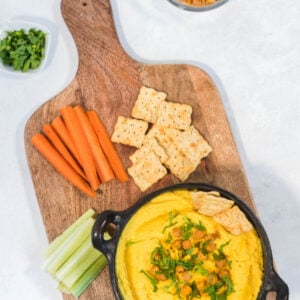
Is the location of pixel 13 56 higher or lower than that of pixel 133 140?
higher

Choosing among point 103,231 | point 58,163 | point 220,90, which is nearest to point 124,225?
point 103,231

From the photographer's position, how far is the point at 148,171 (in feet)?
8.95

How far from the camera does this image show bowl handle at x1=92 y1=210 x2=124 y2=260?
2398mm

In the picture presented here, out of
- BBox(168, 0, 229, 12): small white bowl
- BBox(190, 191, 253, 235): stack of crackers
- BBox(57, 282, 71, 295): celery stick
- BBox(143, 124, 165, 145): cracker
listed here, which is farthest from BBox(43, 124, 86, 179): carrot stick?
BBox(168, 0, 229, 12): small white bowl

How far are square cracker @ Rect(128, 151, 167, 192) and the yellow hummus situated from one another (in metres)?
0.26

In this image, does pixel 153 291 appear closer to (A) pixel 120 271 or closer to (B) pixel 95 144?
(A) pixel 120 271

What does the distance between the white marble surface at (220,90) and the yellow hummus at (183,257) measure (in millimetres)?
504

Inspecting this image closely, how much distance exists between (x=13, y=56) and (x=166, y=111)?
82 centimetres

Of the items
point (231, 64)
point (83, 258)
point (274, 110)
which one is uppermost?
point (231, 64)

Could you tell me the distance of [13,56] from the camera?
Answer: 115 inches

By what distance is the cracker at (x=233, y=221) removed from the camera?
2418 millimetres

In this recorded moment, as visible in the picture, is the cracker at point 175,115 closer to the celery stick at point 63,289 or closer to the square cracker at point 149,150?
the square cracker at point 149,150

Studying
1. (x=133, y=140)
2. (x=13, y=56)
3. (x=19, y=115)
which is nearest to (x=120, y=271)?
(x=133, y=140)

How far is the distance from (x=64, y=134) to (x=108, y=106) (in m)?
0.25
